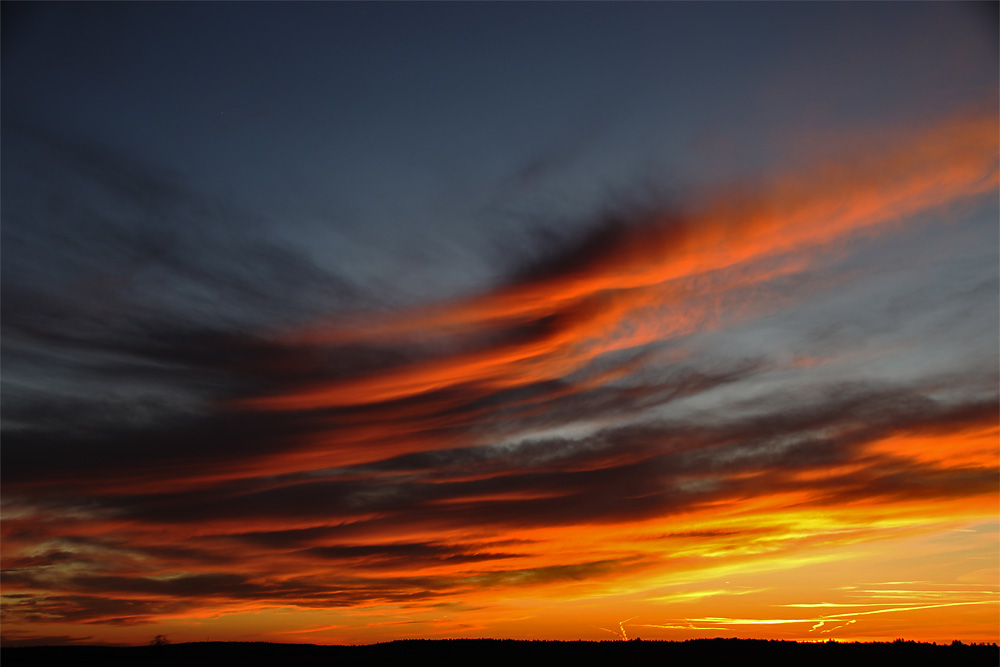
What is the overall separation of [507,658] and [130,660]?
34879 mm

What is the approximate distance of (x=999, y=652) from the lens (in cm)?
5025

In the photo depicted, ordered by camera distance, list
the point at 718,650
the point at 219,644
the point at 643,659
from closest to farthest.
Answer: the point at 643,659 < the point at 718,650 < the point at 219,644

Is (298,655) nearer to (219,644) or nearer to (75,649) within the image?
(219,644)

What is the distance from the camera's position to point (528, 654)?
6112cm

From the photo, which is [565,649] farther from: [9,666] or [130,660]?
[9,666]

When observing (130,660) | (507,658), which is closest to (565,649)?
(507,658)

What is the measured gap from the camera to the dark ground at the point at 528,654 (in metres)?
51.9

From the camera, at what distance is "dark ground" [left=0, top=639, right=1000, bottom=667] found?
51.9 m

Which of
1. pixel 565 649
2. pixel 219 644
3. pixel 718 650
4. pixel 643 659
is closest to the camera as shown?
pixel 643 659

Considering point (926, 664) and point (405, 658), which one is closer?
point (926, 664)

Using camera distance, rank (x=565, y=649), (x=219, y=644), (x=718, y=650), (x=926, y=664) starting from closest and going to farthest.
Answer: (x=926, y=664), (x=718, y=650), (x=565, y=649), (x=219, y=644)

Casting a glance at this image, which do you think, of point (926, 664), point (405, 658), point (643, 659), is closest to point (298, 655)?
point (405, 658)

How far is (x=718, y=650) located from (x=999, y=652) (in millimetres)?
18705

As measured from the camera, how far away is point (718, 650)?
5916cm
